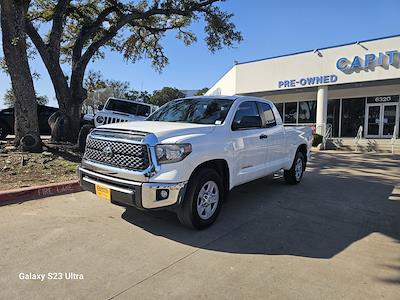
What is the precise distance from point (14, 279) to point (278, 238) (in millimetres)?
3063

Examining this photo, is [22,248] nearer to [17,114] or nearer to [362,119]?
[17,114]

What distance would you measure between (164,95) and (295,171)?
82.3m

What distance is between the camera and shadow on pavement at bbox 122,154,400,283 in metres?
4.20

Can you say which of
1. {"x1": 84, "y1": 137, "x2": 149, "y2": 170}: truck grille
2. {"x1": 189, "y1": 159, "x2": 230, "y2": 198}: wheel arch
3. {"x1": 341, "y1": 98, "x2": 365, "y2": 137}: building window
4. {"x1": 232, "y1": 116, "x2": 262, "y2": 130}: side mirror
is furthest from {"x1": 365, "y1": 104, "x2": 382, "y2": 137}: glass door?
{"x1": 84, "y1": 137, "x2": 149, "y2": 170}: truck grille

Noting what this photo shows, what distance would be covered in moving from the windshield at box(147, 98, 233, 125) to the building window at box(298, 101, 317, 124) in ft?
63.0

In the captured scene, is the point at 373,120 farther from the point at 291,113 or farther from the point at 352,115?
the point at 291,113

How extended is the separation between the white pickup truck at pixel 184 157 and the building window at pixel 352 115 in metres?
18.2

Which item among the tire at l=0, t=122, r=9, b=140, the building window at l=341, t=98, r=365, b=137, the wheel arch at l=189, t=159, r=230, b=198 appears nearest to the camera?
the wheel arch at l=189, t=159, r=230, b=198

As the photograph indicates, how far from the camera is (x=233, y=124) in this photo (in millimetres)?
5195

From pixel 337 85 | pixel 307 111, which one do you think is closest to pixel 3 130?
pixel 337 85

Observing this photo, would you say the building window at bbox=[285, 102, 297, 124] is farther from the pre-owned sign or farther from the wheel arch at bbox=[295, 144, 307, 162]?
A: the wheel arch at bbox=[295, 144, 307, 162]

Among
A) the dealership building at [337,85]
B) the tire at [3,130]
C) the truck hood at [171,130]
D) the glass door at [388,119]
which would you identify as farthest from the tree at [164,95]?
the truck hood at [171,130]

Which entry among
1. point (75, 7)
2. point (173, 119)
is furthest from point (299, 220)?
point (75, 7)

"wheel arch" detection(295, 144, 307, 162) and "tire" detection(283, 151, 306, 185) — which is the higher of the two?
"wheel arch" detection(295, 144, 307, 162)
